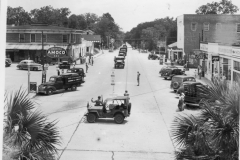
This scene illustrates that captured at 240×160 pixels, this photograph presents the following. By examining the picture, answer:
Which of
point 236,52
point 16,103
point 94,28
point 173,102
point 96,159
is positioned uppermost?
point 94,28

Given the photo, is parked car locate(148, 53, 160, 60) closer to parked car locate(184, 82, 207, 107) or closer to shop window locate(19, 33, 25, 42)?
parked car locate(184, 82, 207, 107)

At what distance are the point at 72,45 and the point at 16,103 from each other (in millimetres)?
10304

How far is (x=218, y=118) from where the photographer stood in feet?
17.3

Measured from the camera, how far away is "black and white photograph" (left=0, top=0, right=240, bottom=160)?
5.39 meters

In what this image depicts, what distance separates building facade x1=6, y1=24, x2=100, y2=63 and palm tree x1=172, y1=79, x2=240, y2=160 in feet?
27.9

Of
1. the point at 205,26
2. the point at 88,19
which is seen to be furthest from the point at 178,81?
the point at 88,19

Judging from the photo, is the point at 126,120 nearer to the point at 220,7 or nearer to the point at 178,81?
the point at 220,7

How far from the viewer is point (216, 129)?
205 inches

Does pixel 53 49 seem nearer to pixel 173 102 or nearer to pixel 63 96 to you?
pixel 63 96

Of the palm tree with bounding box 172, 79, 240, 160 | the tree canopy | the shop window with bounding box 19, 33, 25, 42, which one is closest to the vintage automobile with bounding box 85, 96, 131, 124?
the tree canopy

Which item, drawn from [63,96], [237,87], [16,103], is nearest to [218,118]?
[237,87]

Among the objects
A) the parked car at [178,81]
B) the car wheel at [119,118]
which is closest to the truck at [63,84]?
the car wheel at [119,118]

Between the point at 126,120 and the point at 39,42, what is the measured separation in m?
6.03

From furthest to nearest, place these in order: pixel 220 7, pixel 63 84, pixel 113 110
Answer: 1. pixel 63 84
2. pixel 113 110
3. pixel 220 7
